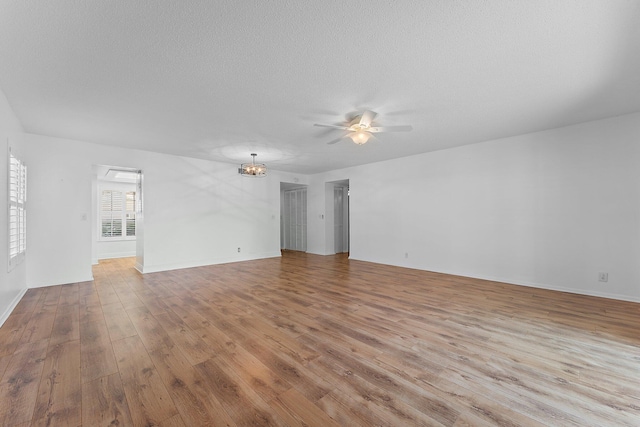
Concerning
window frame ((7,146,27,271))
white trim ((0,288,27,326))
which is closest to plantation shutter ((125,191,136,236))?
window frame ((7,146,27,271))

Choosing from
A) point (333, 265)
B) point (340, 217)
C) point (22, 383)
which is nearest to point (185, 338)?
point (22, 383)

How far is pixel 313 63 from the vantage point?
2373 millimetres

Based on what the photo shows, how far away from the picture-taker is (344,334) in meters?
2.61

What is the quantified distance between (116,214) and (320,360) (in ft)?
28.7

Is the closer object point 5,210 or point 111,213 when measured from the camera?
point 5,210

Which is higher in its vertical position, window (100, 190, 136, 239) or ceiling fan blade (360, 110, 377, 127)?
ceiling fan blade (360, 110, 377, 127)

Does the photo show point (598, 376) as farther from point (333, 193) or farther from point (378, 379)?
point (333, 193)

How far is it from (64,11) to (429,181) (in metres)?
5.84

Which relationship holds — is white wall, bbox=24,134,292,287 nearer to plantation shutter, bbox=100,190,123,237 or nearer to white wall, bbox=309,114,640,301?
plantation shutter, bbox=100,190,123,237

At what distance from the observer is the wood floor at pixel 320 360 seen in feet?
5.13

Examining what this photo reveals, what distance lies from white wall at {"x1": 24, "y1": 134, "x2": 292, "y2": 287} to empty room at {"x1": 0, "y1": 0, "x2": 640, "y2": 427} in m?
0.04

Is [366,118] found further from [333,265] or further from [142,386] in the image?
[333,265]

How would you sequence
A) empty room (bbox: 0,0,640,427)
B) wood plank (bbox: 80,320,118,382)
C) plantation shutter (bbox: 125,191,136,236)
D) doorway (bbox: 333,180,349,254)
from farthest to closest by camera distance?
doorway (bbox: 333,180,349,254), plantation shutter (bbox: 125,191,136,236), wood plank (bbox: 80,320,118,382), empty room (bbox: 0,0,640,427)

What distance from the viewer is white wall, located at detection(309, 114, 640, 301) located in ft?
12.3
